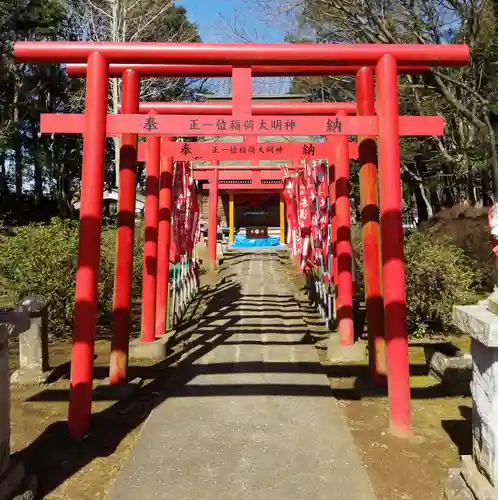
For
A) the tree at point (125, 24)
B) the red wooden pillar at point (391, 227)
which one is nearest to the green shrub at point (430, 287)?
the red wooden pillar at point (391, 227)

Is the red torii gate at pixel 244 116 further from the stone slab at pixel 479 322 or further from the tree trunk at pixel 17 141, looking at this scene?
the tree trunk at pixel 17 141

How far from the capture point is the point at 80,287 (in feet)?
11.8

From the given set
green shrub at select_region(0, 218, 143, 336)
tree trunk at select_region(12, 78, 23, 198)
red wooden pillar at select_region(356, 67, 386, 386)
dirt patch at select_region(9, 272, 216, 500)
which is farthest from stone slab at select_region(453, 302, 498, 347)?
tree trunk at select_region(12, 78, 23, 198)

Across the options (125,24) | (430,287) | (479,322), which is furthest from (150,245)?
(125,24)

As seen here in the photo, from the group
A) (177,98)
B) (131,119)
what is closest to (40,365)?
(131,119)

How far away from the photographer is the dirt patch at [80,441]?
296 centimetres

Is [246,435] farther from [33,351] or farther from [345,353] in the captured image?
[33,351]

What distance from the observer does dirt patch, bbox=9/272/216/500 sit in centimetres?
296

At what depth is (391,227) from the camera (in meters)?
3.70

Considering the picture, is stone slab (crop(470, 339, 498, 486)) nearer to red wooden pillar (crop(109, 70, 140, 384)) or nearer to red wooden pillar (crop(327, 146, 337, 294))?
red wooden pillar (crop(109, 70, 140, 384))

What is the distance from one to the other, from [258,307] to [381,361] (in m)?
4.53

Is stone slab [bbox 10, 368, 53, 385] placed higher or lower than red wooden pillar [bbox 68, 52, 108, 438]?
lower

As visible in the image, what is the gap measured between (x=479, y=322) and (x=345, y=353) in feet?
11.1

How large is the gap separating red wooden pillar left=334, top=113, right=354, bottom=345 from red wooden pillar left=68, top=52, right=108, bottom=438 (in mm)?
3071
